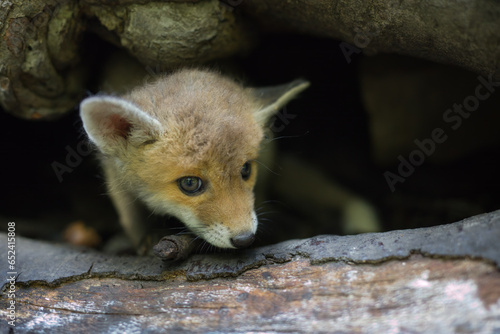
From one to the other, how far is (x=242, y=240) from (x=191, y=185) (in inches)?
18.8

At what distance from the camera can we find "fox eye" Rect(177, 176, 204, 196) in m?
2.67

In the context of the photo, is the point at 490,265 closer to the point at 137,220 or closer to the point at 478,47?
the point at 478,47

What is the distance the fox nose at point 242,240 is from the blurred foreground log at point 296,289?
72 millimetres

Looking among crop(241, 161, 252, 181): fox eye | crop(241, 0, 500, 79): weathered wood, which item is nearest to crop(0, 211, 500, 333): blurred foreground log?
crop(241, 161, 252, 181): fox eye

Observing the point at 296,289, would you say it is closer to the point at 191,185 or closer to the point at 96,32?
the point at 191,185

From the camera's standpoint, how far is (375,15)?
275 cm

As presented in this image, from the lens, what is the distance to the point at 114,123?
2764 millimetres

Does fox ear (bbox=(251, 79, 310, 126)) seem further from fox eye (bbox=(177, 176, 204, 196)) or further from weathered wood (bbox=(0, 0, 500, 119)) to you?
fox eye (bbox=(177, 176, 204, 196))

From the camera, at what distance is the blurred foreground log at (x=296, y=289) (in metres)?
1.89

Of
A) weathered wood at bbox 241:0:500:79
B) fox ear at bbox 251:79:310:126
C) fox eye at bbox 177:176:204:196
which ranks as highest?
weathered wood at bbox 241:0:500:79

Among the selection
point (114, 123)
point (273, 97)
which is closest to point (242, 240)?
point (114, 123)

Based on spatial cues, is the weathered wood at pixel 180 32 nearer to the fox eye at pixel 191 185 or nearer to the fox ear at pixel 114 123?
the fox ear at pixel 114 123

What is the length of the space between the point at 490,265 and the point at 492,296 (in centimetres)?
16

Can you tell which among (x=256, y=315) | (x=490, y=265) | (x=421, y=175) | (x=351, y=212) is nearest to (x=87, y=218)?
(x=351, y=212)
